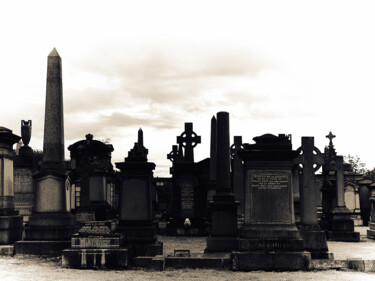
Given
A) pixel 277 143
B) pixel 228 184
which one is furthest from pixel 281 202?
pixel 228 184

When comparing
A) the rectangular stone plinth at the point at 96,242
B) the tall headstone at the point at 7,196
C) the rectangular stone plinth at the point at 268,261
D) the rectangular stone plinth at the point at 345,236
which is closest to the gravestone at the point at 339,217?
the rectangular stone plinth at the point at 345,236

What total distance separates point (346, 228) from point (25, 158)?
13.5m

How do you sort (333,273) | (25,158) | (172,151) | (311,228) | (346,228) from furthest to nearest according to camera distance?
(172,151)
(25,158)
(346,228)
(311,228)
(333,273)

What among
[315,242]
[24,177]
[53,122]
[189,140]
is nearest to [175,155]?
[189,140]

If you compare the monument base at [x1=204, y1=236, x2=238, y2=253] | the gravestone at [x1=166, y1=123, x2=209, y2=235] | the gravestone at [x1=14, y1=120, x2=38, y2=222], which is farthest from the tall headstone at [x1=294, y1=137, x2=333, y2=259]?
the gravestone at [x1=14, y1=120, x2=38, y2=222]

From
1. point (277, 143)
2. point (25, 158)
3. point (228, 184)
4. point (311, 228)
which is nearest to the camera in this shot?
point (277, 143)

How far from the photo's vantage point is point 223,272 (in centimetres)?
970

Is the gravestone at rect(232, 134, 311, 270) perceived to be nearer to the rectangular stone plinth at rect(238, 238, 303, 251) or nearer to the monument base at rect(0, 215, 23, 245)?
the rectangular stone plinth at rect(238, 238, 303, 251)

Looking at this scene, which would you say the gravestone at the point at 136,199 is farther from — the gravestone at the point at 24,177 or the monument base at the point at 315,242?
the gravestone at the point at 24,177

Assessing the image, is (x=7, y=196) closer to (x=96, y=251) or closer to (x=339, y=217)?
(x=96, y=251)

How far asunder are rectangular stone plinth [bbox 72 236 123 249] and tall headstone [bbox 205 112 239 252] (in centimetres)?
305

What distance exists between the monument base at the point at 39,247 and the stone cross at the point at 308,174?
6297 mm

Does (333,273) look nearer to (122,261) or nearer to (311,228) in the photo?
(311,228)

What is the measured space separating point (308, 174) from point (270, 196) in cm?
185
